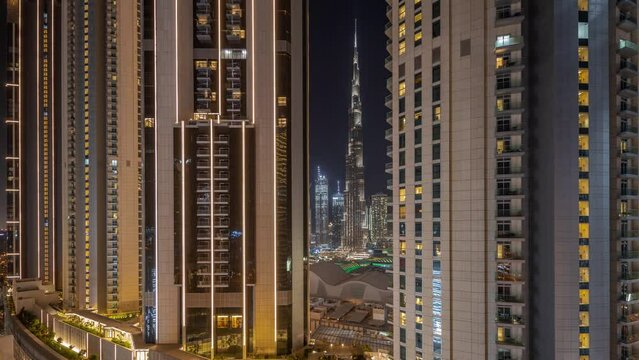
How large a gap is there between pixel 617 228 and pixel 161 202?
120 ft

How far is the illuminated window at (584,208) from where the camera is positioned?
75.7 feet

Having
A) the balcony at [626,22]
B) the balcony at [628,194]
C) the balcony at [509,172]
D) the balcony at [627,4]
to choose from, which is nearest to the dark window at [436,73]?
the balcony at [509,172]

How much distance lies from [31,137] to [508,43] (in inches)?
3501

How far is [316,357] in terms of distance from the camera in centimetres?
3838

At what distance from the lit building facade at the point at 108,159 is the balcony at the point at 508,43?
50196mm

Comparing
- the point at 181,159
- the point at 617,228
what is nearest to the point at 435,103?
the point at 617,228

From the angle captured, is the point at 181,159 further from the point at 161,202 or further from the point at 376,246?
the point at 376,246

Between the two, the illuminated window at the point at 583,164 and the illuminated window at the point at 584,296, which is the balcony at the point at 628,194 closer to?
the illuminated window at the point at 583,164

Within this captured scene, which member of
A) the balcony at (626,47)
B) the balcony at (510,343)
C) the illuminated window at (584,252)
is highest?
the balcony at (626,47)

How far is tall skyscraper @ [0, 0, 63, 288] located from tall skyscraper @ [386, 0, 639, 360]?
71.4 meters

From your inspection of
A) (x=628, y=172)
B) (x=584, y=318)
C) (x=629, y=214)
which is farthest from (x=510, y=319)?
(x=628, y=172)

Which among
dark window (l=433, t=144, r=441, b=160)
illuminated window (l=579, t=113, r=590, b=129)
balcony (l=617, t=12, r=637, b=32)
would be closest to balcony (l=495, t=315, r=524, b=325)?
dark window (l=433, t=144, r=441, b=160)

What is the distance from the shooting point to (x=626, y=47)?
24.4m

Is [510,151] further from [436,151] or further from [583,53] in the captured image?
[583,53]
